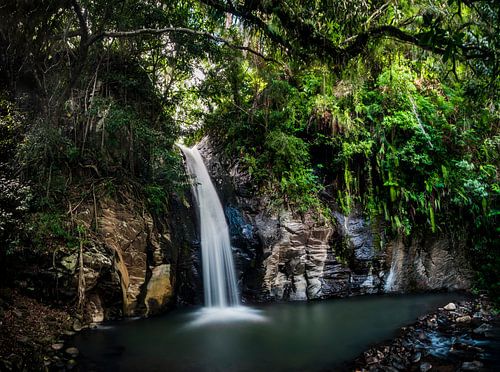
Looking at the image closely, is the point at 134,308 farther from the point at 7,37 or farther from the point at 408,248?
the point at 408,248

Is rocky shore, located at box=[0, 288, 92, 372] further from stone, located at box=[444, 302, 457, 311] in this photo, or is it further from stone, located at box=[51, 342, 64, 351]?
stone, located at box=[444, 302, 457, 311]

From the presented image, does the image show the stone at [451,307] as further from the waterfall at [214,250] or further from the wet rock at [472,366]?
the waterfall at [214,250]

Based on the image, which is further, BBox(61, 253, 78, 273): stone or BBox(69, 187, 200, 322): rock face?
BBox(69, 187, 200, 322): rock face

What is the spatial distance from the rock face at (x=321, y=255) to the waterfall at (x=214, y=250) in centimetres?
23

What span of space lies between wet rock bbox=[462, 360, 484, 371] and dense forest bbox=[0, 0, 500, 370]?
3.31 m

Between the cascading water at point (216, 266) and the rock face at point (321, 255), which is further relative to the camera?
the rock face at point (321, 255)

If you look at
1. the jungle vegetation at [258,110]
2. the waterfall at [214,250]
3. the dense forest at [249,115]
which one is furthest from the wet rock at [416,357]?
the waterfall at [214,250]

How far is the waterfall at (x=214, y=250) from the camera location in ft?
27.0

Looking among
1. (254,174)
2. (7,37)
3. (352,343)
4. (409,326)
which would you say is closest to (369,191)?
(254,174)

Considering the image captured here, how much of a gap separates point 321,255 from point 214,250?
2711 mm

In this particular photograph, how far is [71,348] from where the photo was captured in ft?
16.5

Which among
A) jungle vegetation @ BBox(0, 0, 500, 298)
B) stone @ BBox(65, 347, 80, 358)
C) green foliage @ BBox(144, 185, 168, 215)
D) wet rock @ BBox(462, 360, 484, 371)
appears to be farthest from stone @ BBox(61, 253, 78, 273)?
wet rock @ BBox(462, 360, 484, 371)

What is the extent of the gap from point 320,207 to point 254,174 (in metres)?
2.00

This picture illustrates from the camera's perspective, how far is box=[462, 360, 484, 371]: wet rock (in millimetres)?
4605
